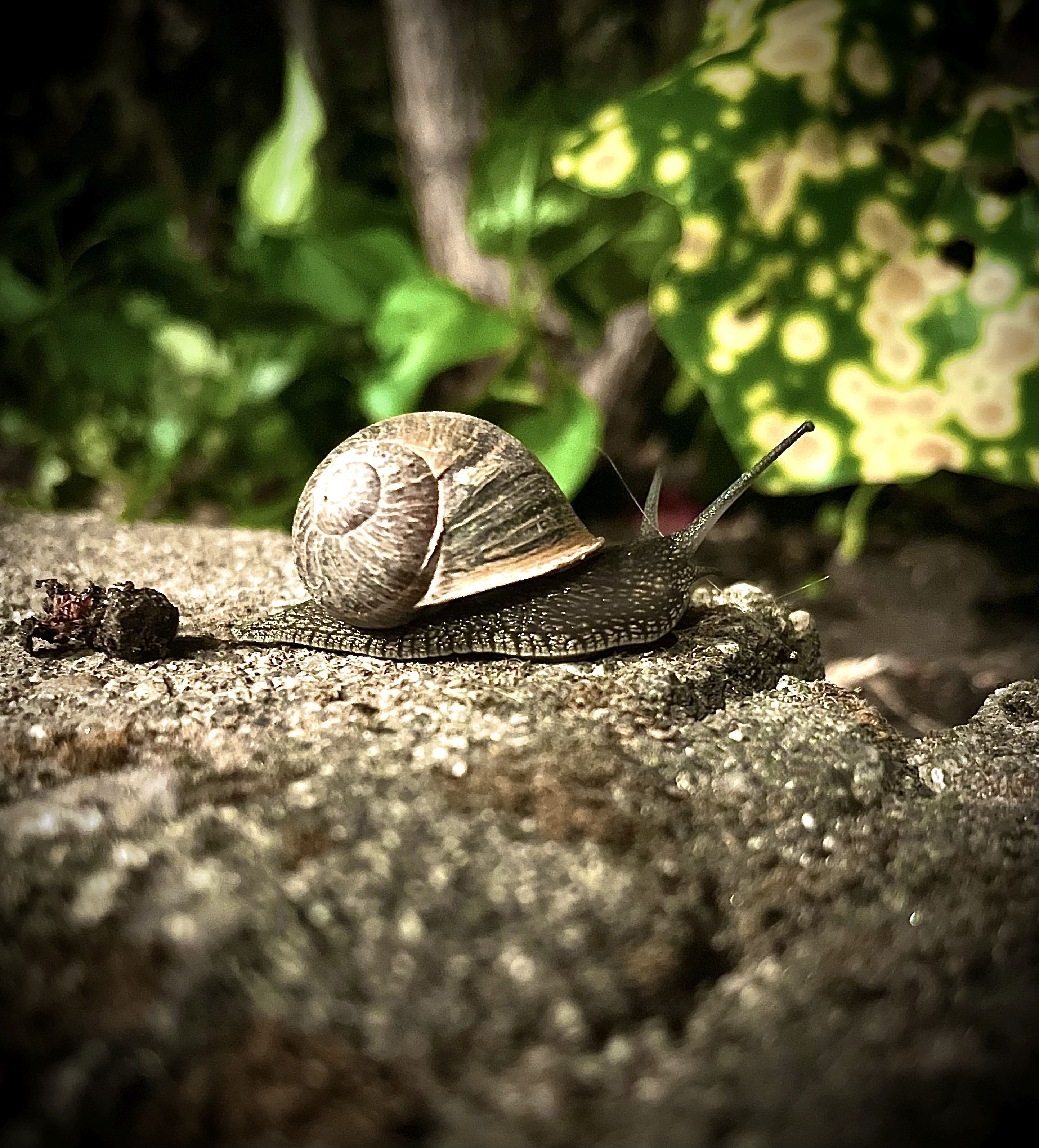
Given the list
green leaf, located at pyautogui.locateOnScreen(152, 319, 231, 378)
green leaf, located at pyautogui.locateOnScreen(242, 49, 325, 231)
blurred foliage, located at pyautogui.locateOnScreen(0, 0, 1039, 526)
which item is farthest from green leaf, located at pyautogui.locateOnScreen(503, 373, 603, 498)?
green leaf, located at pyautogui.locateOnScreen(152, 319, 231, 378)

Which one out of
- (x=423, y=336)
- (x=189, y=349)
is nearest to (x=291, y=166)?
(x=189, y=349)

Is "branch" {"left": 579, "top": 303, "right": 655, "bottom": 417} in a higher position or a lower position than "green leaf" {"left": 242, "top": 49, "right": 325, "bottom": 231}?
lower

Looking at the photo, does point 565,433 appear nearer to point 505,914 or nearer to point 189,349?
point 189,349

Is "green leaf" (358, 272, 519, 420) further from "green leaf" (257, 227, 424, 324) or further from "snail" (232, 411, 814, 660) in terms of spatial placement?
"snail" (232, 411, 814, 660)

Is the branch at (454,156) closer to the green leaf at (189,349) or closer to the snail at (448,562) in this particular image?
the green leaf at (189,349)

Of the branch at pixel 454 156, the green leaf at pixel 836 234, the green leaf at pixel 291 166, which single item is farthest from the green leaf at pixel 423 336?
the green leaf at pixel 291 166

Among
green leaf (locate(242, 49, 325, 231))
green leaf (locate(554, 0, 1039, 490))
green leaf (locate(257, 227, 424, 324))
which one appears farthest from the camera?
green leaf (locate(242, 49, 325, 231))
